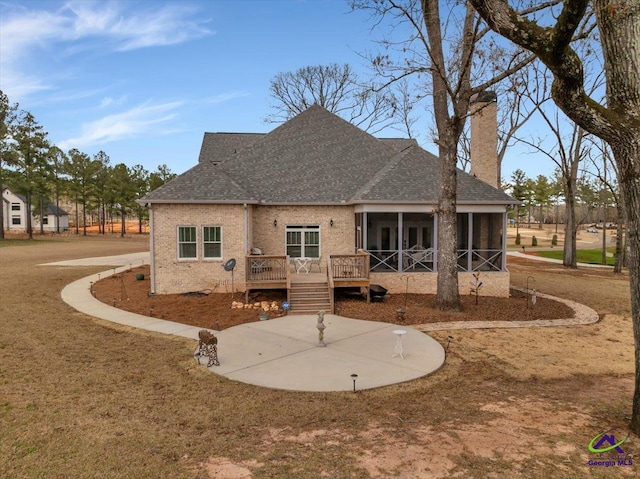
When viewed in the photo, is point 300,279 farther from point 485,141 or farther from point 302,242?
point 485,141

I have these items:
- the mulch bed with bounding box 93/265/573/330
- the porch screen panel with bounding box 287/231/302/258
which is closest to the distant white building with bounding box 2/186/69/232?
the mulch bed with bounding box 93/265/573/330

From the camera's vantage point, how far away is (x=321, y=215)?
18.2m

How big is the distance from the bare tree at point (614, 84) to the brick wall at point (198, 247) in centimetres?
1264

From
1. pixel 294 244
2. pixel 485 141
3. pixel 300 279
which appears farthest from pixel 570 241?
pixel 300 279

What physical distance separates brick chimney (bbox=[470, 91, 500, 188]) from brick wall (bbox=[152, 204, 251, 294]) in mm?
11554

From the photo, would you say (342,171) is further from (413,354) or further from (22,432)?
(22,432)

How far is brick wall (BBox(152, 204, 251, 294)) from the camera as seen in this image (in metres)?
16.0

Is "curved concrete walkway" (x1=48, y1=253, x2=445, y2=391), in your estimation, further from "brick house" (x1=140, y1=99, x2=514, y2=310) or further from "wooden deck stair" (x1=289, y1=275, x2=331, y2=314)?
"brick house" (x1=140, y1=99, x2=514, y2=310)

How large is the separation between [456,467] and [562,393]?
12.6 feet

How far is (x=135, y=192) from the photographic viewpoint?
6334 centimetres

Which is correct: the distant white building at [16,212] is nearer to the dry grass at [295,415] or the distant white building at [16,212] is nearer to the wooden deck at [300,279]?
the wooden deck at [300,279]

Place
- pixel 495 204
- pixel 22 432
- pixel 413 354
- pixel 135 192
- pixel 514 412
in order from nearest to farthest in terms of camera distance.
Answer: pixel 22 432 < pixel 514 412 < pixel 413 354 < pixel 495 204 < pixel 135 192

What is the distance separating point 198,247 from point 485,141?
1413 centimetres

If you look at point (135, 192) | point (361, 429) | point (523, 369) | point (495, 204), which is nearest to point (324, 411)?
point (361, 429)
